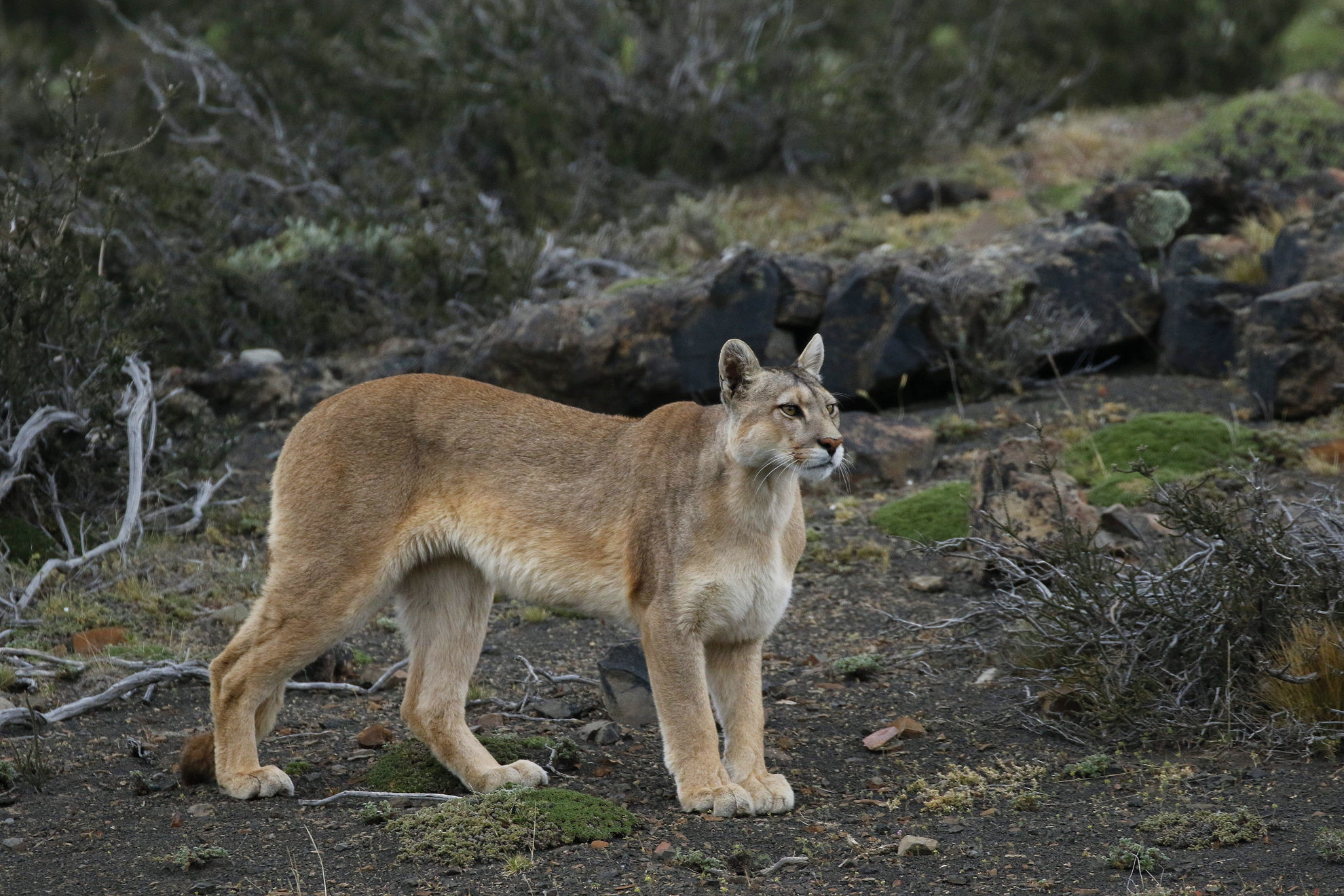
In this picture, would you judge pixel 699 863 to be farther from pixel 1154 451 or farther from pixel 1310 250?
pixel 1310 250

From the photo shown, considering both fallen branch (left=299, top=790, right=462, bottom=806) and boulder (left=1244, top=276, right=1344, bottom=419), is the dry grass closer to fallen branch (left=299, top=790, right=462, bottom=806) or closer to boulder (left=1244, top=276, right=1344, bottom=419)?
fallen branch (left=299, top=790, right=462, bottom=806)

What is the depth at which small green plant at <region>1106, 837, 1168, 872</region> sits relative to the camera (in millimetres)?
4891

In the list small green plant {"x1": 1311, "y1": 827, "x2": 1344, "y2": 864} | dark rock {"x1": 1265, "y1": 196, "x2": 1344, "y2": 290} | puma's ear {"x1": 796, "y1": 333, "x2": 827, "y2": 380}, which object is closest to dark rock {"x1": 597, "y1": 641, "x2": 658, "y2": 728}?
puma's ear {"x1": 796, "y1": 333, "x2": 827, "y2": 380}

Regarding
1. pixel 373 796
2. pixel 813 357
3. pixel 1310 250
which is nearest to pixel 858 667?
pixel 813 357

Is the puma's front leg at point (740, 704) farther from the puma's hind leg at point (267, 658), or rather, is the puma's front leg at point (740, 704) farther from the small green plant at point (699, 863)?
the puma's hind leg at point (267, 658)

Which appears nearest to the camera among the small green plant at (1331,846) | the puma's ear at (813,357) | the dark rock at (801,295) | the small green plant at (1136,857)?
the small green plant at (1331,846)

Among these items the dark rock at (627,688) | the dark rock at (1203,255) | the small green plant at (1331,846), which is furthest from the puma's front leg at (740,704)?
the dark rock at (1203,255)

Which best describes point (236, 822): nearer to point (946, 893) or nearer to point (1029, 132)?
point (946, 893)

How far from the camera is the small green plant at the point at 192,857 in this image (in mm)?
5195

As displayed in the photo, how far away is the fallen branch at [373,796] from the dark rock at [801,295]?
7.20 m

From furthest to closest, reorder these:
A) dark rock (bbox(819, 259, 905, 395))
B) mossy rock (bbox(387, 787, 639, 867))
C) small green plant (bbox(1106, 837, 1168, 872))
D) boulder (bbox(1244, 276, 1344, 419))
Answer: dark rock (bbox(819, 259, 905, 395)) → boulder (bbox(1244, 276, 1344, 419)) → mossy rock (bbox(387, 787, 639, 867)) → small green plant (bbox(1106, 837, 1168, 872))

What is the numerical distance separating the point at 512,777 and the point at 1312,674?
3574 millimetres

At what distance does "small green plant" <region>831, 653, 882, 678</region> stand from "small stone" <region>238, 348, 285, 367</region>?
7692mm

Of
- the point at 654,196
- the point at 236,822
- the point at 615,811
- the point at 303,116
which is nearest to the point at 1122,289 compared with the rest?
the point at 654,196
